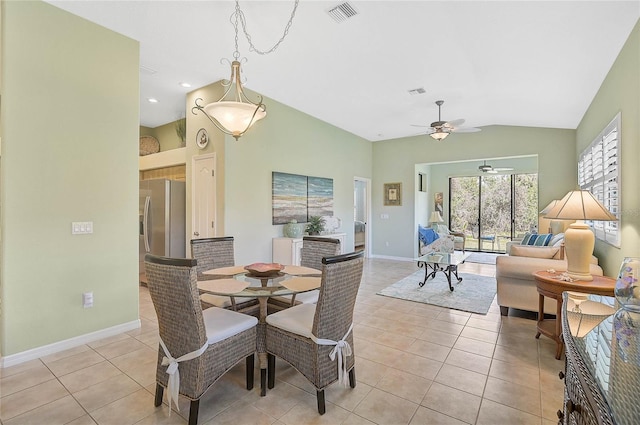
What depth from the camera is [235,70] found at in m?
2.55

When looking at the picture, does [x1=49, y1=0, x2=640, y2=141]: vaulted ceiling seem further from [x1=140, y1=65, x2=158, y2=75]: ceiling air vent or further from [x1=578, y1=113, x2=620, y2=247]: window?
[x1=578, y1=113, x2=620, y2=247]: window

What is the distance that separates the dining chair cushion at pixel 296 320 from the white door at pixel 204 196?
260 cm

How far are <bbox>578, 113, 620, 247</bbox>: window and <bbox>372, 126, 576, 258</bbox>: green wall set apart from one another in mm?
1787

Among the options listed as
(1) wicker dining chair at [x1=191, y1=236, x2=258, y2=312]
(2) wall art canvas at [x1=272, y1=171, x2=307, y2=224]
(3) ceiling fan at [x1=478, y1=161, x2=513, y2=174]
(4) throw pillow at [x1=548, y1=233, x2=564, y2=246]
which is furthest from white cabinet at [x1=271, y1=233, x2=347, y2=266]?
(3) ceiling fan at [x1=478, y1=161, x2=513, y2=174]

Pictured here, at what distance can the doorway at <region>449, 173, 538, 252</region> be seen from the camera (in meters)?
8.48

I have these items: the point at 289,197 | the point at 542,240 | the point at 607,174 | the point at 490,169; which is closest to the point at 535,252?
the point at 542,240

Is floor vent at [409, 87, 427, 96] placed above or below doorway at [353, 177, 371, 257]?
above

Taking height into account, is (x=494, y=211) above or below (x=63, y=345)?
above

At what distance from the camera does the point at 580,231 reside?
8.86ft

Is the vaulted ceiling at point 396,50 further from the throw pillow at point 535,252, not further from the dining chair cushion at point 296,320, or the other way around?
the dining chair cushion at point 296,320

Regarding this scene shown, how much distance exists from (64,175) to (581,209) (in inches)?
183

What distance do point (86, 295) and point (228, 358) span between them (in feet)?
6.30

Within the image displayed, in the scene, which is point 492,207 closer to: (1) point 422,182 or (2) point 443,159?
(1) point 422,182

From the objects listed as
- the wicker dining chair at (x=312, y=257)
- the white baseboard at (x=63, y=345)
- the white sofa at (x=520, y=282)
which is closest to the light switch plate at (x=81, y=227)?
the white baseboard at (x=63, y=345)
